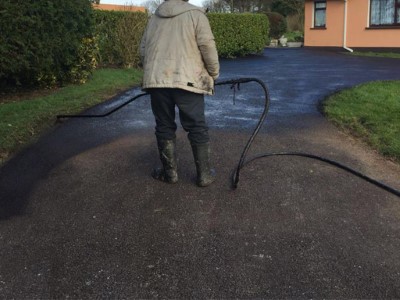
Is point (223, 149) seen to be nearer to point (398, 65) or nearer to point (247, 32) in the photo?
point (398, 65)

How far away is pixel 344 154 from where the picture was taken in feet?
19.9

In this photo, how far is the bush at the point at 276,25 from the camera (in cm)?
3622

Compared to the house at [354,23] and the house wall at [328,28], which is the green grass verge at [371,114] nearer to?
the house at [354,23]

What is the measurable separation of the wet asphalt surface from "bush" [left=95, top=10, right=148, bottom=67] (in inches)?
340

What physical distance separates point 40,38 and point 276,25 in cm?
2849

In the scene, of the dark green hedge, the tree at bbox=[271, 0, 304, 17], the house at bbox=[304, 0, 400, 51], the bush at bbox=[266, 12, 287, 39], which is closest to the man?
the dark green hedge

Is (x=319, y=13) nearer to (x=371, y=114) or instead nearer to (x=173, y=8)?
(x=371, y=114)

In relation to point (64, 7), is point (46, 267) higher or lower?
lower

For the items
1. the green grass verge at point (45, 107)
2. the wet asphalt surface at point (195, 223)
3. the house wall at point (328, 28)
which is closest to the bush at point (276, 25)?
the house wall at point (328, 28)

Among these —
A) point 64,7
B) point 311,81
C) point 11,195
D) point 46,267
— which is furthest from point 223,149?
point 311,81

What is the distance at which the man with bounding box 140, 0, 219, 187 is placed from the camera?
4.62m

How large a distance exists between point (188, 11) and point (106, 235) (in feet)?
6.83

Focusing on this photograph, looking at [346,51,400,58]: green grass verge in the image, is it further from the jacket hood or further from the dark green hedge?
the jacket hood

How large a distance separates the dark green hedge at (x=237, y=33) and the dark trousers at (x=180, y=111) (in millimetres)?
19301
